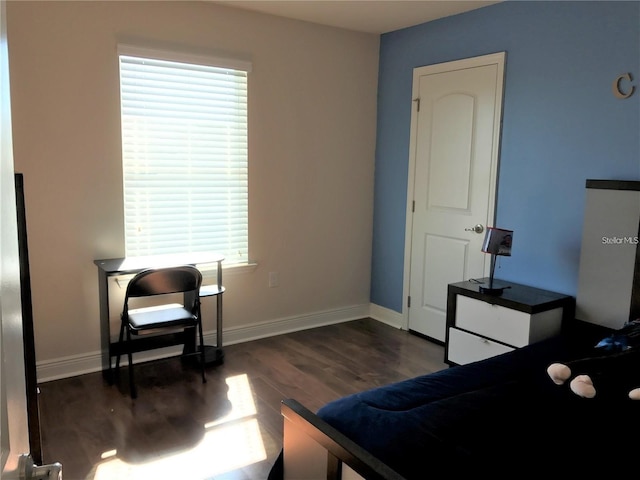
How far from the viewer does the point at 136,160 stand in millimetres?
3459

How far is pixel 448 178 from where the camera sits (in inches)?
154

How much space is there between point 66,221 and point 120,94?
0.88m

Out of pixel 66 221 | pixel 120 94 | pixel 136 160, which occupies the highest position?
pixel 120 94

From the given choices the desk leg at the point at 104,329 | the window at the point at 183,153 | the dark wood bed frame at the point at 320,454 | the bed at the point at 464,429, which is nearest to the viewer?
the dark wood bed frame at the point at 320,454

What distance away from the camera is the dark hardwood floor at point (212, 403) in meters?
2.43

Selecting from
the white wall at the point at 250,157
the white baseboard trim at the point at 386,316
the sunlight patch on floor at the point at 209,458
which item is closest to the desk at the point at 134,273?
the white wall at the point at 250,157

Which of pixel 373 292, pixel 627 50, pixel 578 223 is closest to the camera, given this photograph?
pixel 627 50

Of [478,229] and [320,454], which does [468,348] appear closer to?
[478,229]

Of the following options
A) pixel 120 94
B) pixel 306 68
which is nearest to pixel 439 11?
pixel 306 68

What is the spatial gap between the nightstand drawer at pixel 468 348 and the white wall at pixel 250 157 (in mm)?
1331

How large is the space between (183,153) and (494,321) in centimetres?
235

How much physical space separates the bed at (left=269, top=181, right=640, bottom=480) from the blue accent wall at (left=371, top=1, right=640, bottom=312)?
1.18 m

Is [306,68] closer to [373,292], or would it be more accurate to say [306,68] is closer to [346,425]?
[373,292]

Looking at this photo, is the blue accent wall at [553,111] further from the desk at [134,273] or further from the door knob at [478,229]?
the desk at [134,273]
